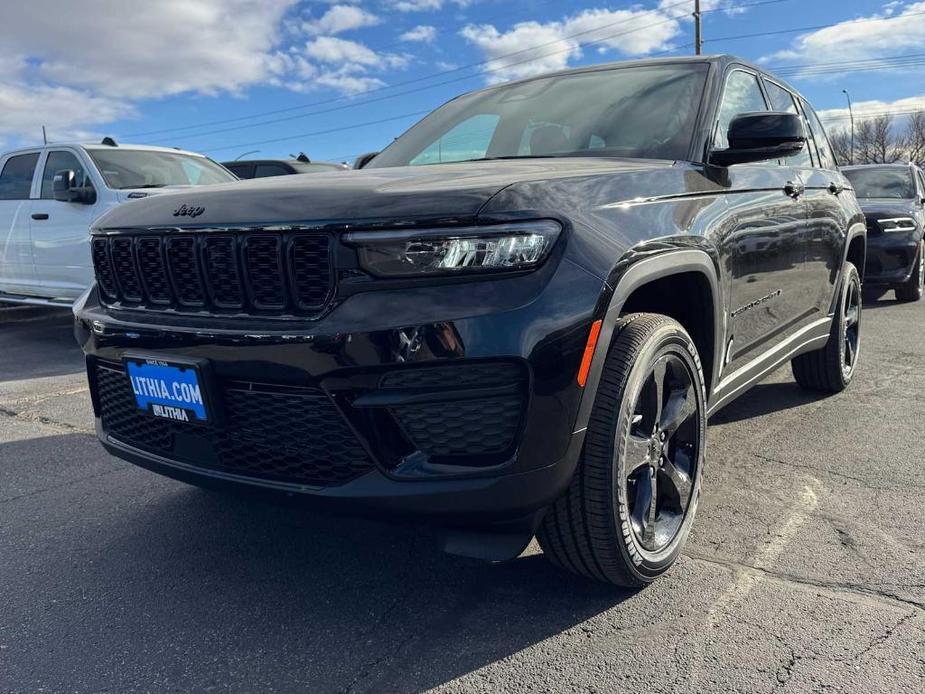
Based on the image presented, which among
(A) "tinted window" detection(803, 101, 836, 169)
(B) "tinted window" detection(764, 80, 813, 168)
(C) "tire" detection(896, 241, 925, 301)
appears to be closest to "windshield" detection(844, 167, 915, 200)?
(C) "tire" detection(896, 241, 925, 301)

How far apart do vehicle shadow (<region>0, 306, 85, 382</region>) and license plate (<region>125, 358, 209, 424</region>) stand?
4150 millimetres

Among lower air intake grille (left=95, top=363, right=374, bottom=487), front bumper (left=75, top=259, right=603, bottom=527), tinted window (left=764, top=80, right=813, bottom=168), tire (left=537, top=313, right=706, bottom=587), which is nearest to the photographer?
front bumper (left=75, top=259, right=603, bottom=527)

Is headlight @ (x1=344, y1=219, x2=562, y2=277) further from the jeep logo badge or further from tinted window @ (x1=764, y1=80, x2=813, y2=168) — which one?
tinted window @ (x1=764, y1=80, x2=813, y2=168)

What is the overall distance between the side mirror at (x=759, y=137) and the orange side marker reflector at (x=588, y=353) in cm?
122

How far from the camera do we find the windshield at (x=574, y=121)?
297 cm

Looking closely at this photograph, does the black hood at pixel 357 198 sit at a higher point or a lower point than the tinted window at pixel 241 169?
lower

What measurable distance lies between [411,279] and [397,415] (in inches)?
13.3

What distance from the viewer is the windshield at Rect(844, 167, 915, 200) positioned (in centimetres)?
975

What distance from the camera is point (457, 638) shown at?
218 centimetres

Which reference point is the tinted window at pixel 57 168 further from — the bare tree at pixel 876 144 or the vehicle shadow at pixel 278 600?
the bare tree at pixel 876 144

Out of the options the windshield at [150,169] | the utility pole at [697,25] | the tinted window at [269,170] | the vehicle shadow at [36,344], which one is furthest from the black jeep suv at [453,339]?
the utility pole at [697,25]

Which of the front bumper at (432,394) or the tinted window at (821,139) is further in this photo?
the tinted window at (821,139)

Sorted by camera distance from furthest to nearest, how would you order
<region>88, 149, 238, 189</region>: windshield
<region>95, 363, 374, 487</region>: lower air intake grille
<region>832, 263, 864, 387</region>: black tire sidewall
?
<region>88, 149, 238, 189</region>: windshield
<region>832, 263, 864, 387</region>: black tire sidewall
<region>95, 363, 374, 487</region>: lower air intake grille

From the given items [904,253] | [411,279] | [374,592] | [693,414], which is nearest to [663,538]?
[693,414]
